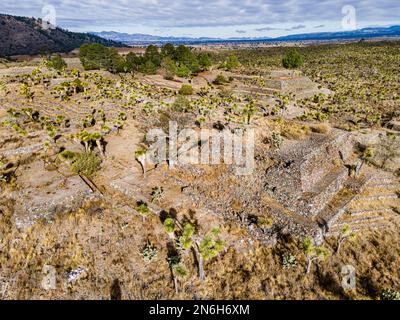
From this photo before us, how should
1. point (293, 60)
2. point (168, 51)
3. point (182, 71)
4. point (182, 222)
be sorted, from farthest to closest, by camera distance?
point (168, 51) → point (182, 71) → point (293, 60) → point (182, 222)

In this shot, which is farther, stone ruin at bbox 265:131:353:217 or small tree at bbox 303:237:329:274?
stone ruin at bbox 265:131:353:217

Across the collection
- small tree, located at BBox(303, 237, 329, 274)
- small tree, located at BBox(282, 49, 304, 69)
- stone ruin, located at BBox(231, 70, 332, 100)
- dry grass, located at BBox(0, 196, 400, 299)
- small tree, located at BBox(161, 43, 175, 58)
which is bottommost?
dry grass, located at BBox(0, 196, 400, 299)

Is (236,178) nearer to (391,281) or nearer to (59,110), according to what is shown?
(391,281)

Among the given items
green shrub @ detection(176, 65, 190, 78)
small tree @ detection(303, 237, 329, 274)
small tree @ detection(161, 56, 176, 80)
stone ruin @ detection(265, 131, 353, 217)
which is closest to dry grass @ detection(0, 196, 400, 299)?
small tree @ detection(303, 237, 329, 274)

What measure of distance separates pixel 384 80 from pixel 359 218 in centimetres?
7279

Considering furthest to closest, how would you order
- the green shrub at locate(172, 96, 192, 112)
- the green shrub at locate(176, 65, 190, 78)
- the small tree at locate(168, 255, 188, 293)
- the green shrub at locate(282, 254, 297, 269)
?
the green shrub at locate(176, 65, 190, 78) → the green shrub at locate(172, 96, 192, 112) → the green shrub at locate(282, 254, 297, 269) → the small tree at locate(168, 255, 188, 293)

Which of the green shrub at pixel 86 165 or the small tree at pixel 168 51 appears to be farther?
the small tree at pixel 168 51

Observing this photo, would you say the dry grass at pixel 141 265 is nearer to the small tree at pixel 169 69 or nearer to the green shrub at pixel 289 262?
the green shrub at pixel 289 262

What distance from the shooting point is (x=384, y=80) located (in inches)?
3194

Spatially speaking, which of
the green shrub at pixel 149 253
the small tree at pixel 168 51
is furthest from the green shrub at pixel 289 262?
the small tree at pixel 168 51

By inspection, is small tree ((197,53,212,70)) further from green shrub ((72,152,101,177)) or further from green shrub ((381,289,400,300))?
green shrub ((381,289,400,300))

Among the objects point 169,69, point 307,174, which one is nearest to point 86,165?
point 307,174

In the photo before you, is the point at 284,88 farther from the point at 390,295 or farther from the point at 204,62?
the point at 390,295
